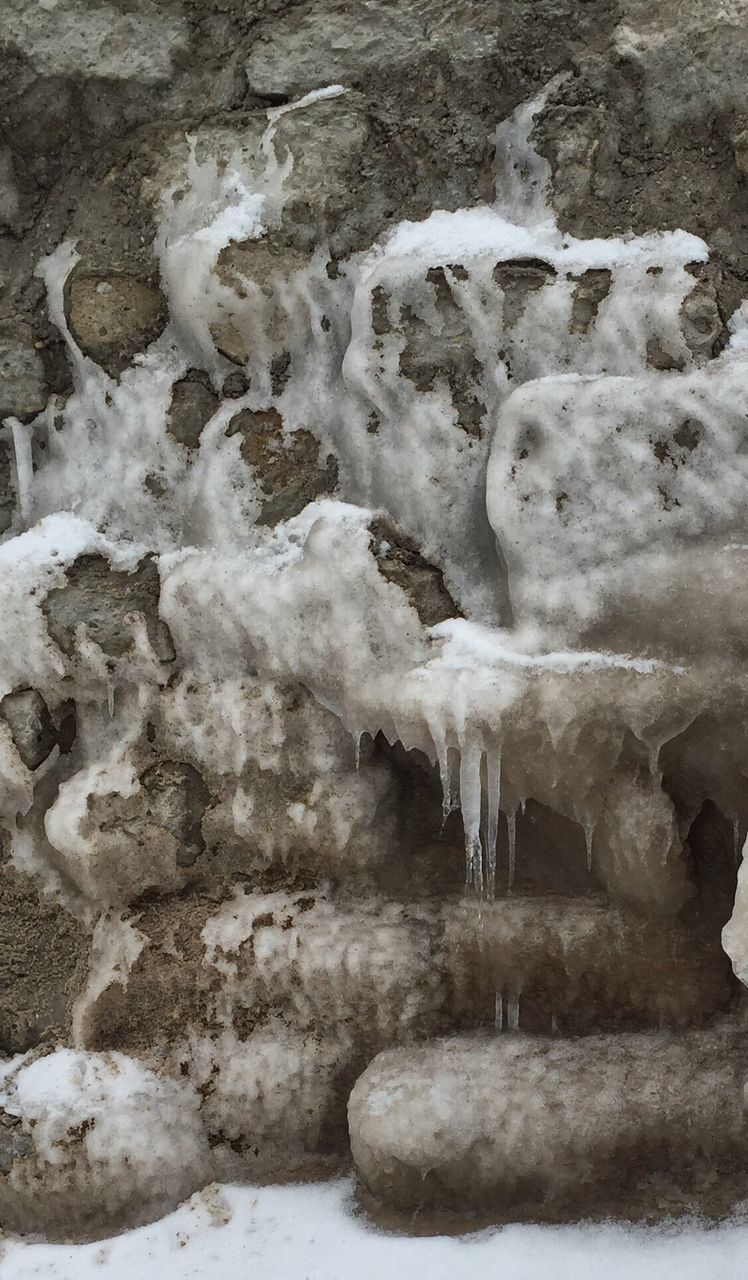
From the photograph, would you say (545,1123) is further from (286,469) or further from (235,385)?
(235,385)

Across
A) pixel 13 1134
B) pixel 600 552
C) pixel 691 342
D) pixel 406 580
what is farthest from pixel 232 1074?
pixel 691 342

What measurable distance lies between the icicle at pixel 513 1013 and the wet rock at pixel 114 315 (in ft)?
6.63

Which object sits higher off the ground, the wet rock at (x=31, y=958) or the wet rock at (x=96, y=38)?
the wet rock at (x=96, y=38)

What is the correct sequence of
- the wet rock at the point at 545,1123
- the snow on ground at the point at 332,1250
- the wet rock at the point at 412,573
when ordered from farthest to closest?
the wet rock at the point at 412,573 < the wet rock at the point at 545,1123 < the snow on ground at the point at 332,1250

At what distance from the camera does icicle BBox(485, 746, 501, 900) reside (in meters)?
3.03

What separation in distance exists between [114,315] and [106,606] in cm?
82

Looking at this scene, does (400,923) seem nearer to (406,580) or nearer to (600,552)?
(406,580)

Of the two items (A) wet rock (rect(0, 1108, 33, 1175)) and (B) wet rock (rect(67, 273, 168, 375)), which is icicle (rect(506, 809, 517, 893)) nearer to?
(A) wet rock (rect(0, 1108, 33, 1175))

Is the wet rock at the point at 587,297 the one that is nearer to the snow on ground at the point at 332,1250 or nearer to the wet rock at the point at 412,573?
the wet rock at the point at 412,573

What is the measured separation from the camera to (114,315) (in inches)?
140

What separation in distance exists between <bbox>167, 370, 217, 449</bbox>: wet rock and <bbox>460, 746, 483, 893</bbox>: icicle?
1.20 metres

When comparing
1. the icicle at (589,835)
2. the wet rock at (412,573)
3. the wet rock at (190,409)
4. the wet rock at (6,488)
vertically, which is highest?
the wet rock at (190,409)

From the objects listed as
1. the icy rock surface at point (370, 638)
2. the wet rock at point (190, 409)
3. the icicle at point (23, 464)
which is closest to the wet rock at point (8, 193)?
the icy rock surface at point (370, 638)

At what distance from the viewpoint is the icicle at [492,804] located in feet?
9.95
